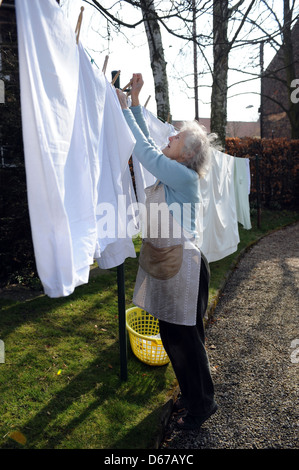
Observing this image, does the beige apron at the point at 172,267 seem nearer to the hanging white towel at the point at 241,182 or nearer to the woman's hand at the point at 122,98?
the woman's hand at the point at 122,98

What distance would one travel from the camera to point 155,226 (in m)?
2.19

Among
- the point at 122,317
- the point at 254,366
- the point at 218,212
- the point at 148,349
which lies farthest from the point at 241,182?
the point at 122,317

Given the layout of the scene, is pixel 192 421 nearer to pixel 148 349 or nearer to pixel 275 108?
pixel 148 349

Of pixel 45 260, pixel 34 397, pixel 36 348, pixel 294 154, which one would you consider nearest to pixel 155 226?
pixel 45 260

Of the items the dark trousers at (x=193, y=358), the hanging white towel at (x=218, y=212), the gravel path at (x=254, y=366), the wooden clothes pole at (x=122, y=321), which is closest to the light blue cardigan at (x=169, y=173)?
the dark trousers at (x=193, y=358)

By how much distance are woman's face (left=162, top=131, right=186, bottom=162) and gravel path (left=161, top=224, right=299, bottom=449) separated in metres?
1.78

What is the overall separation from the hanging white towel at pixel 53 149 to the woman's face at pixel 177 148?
0.65m

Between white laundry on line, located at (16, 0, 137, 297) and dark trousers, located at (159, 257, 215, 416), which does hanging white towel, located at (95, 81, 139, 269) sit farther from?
dark trousers, located at (159, 257, 215, 416)

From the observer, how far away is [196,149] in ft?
6.86

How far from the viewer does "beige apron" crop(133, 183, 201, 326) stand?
7.05 feet

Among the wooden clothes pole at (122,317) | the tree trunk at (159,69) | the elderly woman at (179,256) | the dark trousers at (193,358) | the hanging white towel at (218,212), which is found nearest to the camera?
the elderly woman at (179,256)

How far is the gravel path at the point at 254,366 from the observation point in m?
2.32

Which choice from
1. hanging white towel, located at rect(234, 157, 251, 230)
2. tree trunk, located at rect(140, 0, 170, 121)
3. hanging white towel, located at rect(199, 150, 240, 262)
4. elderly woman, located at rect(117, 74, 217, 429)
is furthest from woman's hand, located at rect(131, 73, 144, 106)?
hanging white towel, located at rect(234, 157, 251, 230)

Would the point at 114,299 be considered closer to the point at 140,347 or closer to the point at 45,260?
the point at 140,347
